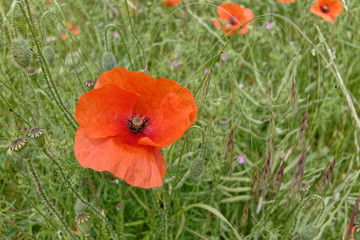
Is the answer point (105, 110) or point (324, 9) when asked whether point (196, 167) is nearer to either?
point (105, 110)

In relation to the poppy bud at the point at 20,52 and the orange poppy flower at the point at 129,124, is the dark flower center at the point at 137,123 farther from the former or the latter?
the poppy bud at the point at 20,52

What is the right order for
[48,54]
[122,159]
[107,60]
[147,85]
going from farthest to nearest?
[48,54], [107,60], [147,85], [122,159]

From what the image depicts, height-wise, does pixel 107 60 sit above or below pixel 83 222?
above

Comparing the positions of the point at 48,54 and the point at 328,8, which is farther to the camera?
the point at 328,8

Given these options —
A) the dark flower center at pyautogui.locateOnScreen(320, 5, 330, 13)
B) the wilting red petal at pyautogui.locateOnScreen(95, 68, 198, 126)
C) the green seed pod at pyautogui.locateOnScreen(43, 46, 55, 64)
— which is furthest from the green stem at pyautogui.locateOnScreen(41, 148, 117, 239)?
the dark flower center at pyautogui.locateOnScreen(320, 5, 330, 13)

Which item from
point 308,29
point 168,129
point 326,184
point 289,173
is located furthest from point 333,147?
point 168,129

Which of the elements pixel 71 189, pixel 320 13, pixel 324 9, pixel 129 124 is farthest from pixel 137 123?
pixel 324 9

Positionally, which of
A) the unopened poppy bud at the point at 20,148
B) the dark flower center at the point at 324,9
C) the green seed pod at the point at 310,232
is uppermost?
the dark flower center at the point at 324,9

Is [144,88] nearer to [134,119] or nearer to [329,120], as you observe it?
[134,119]

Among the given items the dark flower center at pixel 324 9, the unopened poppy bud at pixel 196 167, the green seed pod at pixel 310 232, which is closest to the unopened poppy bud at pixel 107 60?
the unopened poppy bud at pixel 196 167
